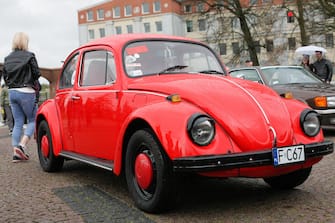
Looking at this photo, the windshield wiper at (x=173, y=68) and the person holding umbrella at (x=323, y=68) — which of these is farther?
the person holding umbrella at (x=323, y=68)

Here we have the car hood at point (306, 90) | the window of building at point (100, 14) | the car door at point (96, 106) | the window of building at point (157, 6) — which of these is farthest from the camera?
the window of building at point (100, 14)

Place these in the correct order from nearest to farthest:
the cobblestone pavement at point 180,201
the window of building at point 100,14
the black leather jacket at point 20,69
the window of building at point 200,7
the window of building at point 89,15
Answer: the cobblestone pavement at point 180,201 < the black leather jacket at point 20,69 < the window of building at point 200,7 < the window of building at point 100,14 < the window of building at point 89,15

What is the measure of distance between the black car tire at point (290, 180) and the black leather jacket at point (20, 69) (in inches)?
161

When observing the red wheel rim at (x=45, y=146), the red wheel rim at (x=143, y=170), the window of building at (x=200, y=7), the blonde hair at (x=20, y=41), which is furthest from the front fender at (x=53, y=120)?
the window of building at (x=200, y=7)

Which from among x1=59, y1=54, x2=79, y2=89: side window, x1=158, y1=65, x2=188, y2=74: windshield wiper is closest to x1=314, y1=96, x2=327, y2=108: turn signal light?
x1=158, y1=65, x2=188, y2=74: windshield wiper

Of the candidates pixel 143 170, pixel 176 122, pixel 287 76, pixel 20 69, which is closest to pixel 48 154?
pixel 20 69

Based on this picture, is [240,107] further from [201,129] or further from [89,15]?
[89,15]

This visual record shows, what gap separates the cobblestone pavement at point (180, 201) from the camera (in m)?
3.70

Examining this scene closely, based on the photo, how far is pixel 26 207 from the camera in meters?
4.27

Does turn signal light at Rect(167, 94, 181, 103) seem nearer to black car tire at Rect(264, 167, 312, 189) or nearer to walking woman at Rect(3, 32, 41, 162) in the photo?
black car tire at Rect(264, 167, 312, 189)

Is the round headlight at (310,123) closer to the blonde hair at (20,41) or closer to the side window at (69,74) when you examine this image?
the side window at (69,74)

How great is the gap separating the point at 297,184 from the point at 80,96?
8.43 feet

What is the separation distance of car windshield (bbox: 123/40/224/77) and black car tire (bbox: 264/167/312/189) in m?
1.34

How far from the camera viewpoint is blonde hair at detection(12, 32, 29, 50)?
6.94 meters
